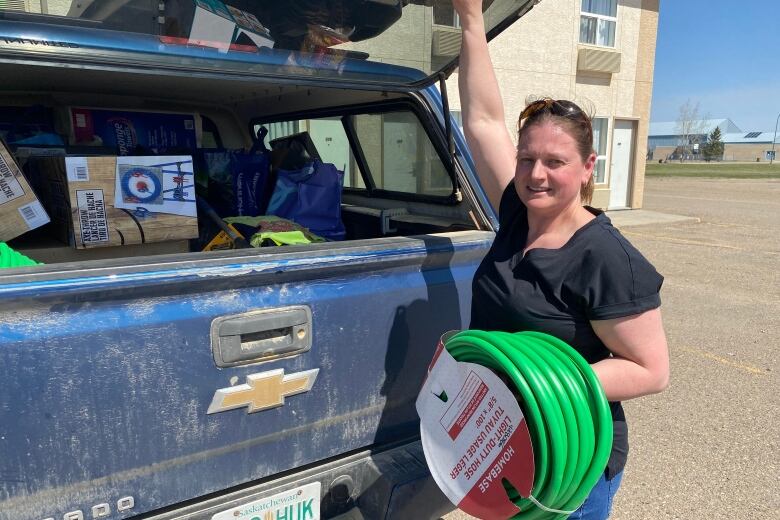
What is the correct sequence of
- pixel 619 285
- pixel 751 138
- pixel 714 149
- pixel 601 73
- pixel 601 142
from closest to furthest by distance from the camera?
pixel 619 285 < pixel 601 73 < pixel 601 142 < pixel 714 149 < pixel 751 138

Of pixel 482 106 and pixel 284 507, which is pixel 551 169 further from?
pixel 284 507

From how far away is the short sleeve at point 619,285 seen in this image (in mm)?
1596

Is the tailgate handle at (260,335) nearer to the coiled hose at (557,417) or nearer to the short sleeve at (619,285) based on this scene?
the coiled hose at (557,417)

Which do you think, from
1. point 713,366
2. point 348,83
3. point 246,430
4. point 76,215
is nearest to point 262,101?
point 348,83

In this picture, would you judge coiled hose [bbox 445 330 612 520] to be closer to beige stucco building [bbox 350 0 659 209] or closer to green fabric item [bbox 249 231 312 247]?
green fabric item [bbox 249 231 312 247]

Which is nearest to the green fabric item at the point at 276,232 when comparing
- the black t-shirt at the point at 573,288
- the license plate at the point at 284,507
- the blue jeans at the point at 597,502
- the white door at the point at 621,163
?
the black t-shirt at the point at 573,288

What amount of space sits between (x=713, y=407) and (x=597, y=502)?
2.86 m

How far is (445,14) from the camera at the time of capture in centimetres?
241

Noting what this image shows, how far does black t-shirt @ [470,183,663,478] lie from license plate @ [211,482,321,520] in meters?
0.74

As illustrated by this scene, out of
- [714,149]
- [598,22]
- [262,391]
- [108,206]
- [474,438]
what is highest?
[598,22]

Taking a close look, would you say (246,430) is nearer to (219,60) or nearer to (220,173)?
(219,60)

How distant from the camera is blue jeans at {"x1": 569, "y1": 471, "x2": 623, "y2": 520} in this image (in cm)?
182

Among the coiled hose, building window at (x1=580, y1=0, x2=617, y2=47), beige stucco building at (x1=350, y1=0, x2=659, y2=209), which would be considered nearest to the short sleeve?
the coiled hose

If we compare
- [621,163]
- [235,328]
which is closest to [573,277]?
[235,328]
